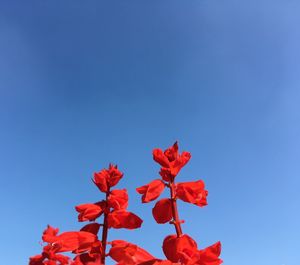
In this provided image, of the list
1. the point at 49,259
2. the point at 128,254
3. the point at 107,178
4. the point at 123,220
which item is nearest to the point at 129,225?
the point at 123,220

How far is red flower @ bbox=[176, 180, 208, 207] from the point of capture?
194cm

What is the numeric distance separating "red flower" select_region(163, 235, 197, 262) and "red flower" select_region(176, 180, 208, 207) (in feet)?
0.76

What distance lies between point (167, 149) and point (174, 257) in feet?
2.11

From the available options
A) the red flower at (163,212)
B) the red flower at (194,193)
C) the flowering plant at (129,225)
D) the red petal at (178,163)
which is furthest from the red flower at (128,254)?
the red petal at (178,163)

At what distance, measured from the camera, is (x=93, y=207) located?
198 cm

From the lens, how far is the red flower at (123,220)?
6.39ft

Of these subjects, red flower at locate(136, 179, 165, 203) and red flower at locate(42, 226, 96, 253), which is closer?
red flower at locate(42, 226, 96, 253)

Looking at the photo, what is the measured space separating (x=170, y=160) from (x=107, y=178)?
42 cm

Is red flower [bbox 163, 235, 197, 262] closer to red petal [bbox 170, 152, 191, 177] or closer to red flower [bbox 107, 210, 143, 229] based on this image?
red flower [bbox 107, 210, 143, 229]

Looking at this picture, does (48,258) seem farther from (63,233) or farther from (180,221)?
(180,221)

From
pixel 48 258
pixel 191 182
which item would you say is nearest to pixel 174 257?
pixel 191 182

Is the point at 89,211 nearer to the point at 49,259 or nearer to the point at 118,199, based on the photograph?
the point at 118,199

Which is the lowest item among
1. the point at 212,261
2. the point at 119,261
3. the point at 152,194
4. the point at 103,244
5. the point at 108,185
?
the point at 212,261

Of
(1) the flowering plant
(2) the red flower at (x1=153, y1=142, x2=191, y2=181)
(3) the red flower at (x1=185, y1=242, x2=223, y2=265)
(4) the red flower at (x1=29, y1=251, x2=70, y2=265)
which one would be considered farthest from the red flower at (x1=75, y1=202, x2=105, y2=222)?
(3) the red flower at (x1=185, y1=242, x2=223, y2=265)
